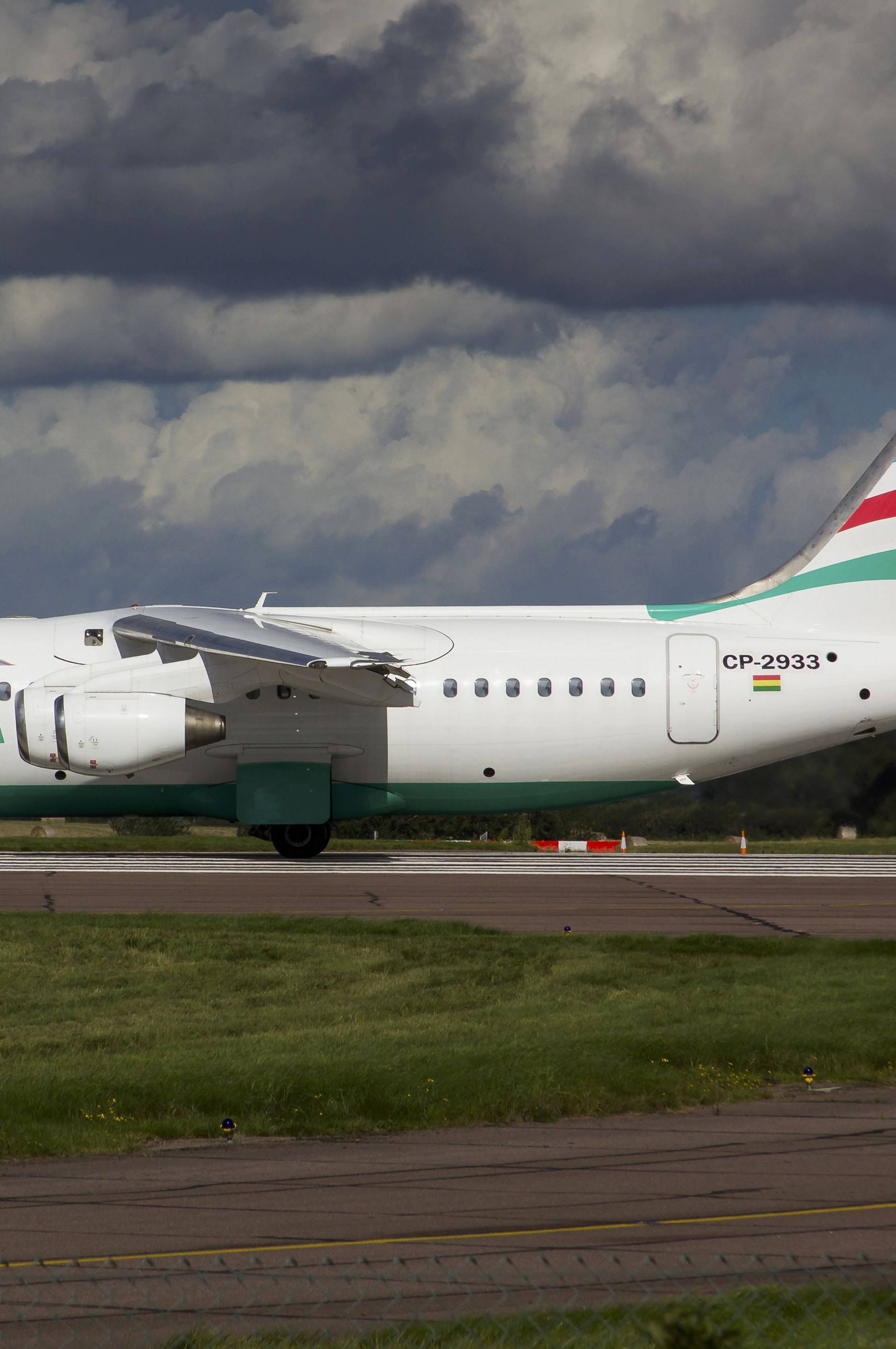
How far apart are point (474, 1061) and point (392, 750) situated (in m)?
16.3

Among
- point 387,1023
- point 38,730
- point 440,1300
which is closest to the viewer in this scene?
point 440,1300

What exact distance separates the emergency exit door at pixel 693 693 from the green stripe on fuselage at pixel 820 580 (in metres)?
1.29

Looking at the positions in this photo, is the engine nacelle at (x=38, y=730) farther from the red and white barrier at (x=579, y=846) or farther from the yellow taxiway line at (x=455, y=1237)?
the yellow taxiway line at (x=455, y=1237)

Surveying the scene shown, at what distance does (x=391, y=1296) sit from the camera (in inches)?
269

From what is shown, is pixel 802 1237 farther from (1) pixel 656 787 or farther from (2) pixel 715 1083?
(1) pixel 656 787

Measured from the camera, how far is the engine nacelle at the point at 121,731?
2572cm

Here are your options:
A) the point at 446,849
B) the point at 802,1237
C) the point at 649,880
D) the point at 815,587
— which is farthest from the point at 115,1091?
the point at 446,849

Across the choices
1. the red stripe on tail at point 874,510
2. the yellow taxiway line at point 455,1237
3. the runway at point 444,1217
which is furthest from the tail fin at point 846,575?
the yellow taxiway line at point 455,1237

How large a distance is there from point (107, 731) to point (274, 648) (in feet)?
12.9

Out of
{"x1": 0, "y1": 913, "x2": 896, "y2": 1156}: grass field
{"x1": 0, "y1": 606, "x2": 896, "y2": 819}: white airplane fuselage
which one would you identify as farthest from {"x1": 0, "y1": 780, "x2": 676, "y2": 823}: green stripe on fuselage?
{"x1": 0, "y1": 913, "x2": 896, "y2": 1156}: grass field

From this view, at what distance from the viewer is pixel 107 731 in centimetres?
2572

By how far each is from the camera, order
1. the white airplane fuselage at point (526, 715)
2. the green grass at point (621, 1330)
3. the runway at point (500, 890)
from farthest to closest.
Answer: the white airplane fuselage at point (526, 715)
the runway at point (500, 890)
the green grass at point (621, 1330)

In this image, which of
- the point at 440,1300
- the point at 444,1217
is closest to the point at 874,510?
the point at 444,1217

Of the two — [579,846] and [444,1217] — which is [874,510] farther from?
[444,1217]
